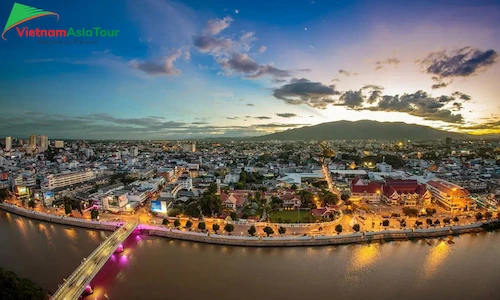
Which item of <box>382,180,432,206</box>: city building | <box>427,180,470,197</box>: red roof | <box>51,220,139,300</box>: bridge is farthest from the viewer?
<box>382,180,432,206</box>: city building

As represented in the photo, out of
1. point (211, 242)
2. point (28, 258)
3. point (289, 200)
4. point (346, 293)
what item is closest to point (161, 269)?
point (211, 242)

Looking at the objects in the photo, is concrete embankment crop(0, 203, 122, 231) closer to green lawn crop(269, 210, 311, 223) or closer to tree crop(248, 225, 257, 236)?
tree crop(248, 225, 257, 236)

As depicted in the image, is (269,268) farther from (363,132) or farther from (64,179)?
(363,132)

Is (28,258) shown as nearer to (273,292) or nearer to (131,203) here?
(131,203)

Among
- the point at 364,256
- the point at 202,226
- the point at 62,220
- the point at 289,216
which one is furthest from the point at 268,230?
the point at 62,220

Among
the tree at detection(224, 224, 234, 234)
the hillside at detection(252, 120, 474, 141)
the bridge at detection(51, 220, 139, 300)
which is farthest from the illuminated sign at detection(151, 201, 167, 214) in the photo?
the hillside at detection(252, 120, 474, 141)

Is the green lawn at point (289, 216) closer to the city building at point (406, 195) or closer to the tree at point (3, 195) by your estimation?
the city building at point (406, 195)

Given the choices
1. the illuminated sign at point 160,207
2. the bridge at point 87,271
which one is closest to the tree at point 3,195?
the illuminated sign at point 160,207
